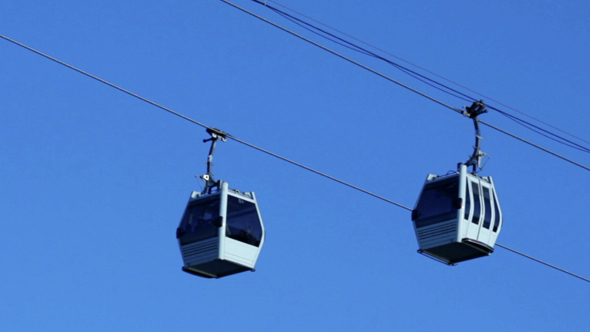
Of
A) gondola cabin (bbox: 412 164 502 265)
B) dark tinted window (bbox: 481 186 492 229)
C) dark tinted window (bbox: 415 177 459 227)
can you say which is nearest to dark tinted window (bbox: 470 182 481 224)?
gondola cabin (bbox: 412 164 502 265)

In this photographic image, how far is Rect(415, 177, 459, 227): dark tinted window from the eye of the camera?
109ft

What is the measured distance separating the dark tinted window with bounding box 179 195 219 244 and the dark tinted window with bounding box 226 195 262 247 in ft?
0.94

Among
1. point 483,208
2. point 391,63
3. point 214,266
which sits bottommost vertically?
point 214,266

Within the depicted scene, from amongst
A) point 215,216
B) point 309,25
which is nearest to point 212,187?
point 215,216

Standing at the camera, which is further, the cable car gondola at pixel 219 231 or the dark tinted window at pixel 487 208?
the dark tinted window at pixel 487 208

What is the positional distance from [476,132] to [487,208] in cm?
165

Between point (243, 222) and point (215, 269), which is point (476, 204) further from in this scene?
point (215, 269)

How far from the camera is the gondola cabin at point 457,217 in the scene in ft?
108

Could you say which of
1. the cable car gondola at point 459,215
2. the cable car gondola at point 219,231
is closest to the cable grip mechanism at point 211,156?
the cable car gondola at point 219,231

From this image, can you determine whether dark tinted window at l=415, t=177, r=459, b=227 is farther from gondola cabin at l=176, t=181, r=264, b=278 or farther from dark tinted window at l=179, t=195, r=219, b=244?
dark tinted window at l=179, t=195, r=219, b=244

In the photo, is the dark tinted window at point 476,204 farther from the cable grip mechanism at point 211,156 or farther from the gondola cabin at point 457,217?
the cable grip mechanism at point 211,156

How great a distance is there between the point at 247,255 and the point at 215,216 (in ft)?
3.38

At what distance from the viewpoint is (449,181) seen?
33.7 meters

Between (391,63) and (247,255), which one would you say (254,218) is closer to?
(247,255)
